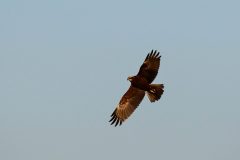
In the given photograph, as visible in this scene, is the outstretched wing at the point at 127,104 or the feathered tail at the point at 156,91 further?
the outstretched wing at the point at 127,104

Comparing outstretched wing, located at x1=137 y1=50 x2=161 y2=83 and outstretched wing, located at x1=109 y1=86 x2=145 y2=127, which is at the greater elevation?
outstretched wing, located at x1=137 y1=50 x2=161 y2=83

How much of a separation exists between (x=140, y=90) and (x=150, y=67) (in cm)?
86

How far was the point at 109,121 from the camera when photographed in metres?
17.4

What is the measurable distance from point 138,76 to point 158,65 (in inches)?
34.0

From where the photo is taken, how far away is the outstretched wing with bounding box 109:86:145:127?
17422mm

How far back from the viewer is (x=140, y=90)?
17.4 metres

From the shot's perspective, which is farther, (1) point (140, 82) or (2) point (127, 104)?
(2) point (127, 104)

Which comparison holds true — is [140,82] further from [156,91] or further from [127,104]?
[127,104]

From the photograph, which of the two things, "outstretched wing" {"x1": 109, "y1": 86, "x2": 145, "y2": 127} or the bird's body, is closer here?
the bird's body

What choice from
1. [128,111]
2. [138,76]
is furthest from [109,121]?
[138,76]

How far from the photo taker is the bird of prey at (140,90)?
16.8 m

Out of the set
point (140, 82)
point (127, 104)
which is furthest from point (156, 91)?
point (127, 104)

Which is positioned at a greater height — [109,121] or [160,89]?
[160,89]

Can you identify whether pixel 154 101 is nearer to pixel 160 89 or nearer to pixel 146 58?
pixel 160 89
